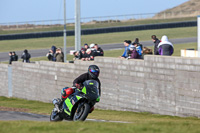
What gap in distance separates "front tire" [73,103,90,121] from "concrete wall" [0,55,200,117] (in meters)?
5.17

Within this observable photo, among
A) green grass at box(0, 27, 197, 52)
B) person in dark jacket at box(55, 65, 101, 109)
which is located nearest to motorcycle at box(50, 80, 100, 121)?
person in dark jacket at box(55, 65, 101, 109)

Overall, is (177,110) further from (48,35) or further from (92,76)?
(48,35)

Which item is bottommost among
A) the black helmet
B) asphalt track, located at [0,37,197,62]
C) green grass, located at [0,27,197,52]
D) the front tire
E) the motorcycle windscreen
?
the front tire

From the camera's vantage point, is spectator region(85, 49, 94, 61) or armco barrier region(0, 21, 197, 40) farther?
armco barrier region(0, 21, 197, 40)

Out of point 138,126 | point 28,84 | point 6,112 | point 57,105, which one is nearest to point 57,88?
point 28,84

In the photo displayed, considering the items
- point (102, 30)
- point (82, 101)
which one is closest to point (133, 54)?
point (82, 101)

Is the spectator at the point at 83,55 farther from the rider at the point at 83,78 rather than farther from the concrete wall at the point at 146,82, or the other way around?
the rider at the point at 83,78

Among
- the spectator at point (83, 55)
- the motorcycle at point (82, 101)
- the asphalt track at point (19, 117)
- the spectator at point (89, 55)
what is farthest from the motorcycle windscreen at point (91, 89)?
the spectator at point (83, 55)

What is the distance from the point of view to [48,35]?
55.0 m

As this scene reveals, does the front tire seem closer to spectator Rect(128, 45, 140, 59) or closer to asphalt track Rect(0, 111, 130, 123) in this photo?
asphalt track Rect(0, 111, 130, 123)

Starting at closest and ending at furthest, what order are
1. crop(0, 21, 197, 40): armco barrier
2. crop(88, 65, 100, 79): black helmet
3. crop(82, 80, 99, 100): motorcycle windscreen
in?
1. crop(82, 80, 99, 100): motorcycle windscreen
2. crop(88, 65, 100, 79): black helmet
3. crop(0, 21, 197, 40): armco barrier

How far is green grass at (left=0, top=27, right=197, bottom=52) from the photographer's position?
4956cm

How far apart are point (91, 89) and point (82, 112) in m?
0.61

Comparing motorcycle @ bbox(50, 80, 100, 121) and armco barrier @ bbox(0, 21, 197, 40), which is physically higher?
armco barrier @ bbox(0, 21, 197, 40)
